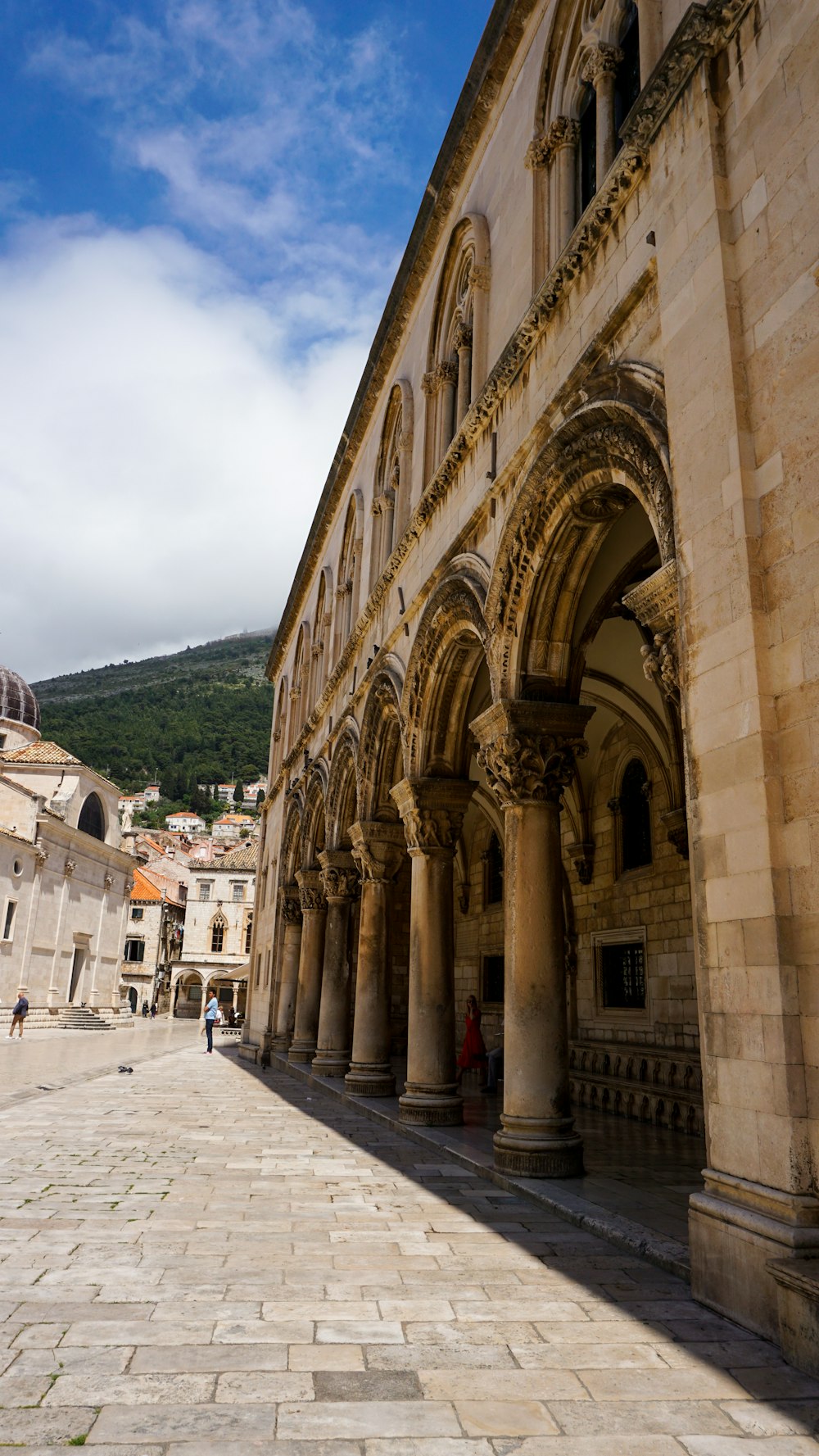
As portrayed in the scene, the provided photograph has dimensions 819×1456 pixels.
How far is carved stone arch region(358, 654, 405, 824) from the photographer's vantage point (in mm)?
14445

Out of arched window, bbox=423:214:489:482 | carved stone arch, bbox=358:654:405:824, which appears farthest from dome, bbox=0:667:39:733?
arched window, bbox=423:214:489:482

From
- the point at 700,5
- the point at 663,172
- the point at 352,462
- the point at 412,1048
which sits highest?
the point at 352,462

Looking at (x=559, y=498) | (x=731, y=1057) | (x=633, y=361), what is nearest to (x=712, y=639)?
(x=731, y=1057)

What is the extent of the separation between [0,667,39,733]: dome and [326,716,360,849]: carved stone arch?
4049 cm

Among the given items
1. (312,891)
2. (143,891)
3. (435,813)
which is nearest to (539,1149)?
(435,813)

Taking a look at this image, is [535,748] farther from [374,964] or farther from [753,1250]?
[374,964]

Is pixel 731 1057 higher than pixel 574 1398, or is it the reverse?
pixel 731 1057

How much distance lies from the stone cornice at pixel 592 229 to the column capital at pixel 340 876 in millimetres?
5478

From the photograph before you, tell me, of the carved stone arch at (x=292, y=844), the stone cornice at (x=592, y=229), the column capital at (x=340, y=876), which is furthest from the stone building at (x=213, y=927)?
the stone cornice at (x=592, y=229)

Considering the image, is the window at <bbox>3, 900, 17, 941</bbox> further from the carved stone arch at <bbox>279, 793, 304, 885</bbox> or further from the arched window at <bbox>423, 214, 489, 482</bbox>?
the arched window at <bbox>423, 214, 489, 482</bbox>

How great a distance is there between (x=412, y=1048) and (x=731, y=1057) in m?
7.11

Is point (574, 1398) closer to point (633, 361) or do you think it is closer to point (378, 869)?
point (633, 361)

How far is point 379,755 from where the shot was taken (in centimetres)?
1473

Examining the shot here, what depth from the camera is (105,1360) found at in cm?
377
